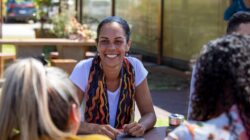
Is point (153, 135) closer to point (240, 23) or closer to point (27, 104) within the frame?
point (240, 23)

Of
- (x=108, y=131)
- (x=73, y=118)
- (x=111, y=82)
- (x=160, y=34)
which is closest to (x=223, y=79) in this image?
(x=73, y=118)

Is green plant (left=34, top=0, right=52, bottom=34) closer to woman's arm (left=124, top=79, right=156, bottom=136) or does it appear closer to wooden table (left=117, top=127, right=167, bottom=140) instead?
woman's arm (left=124, top=79, right=156, bottom=136)

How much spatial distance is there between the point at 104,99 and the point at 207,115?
157 centimetres

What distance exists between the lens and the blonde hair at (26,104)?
6.80ft

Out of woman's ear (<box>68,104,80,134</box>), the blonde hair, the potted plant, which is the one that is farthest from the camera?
the potted plant

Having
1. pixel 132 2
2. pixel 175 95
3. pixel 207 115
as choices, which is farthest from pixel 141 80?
pixel 132 2

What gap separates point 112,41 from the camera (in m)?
3.75

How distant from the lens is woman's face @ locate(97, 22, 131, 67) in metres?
3.72

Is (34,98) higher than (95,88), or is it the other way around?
(34,98)

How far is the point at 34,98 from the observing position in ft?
6.81

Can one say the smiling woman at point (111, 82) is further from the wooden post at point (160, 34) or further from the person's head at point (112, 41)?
the wooden post at point (160, 34)

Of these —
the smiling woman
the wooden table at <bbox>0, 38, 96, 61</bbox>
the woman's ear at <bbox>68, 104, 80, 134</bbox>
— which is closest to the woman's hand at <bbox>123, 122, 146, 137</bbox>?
the smiling woman

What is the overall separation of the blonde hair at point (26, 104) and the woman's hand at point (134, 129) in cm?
124

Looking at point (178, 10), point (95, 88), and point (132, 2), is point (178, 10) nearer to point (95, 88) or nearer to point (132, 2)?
point (132, 2)
